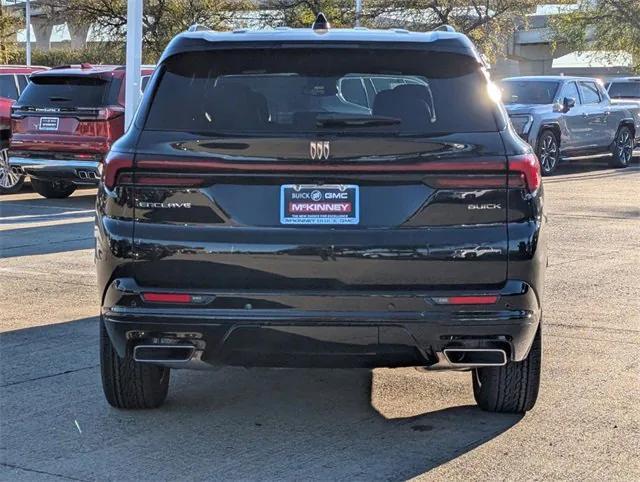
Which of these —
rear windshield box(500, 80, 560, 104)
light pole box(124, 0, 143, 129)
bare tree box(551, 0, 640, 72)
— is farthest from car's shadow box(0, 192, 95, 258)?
bare tree box(551, 0, 640, 72)

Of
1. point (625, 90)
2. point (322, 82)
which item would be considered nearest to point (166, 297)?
point (322, 82)

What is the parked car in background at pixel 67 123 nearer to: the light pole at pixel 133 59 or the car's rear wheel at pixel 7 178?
the car's rear wheel at pixel 7 178

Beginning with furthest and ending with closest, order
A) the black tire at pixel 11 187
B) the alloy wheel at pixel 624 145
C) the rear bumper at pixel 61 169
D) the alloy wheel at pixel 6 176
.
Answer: the alloy wheel at pixel 624 145 → the black tire at pixel 11 187 → the alloy wheel at pixel 6 176 → the rear bumper at pixel 61 169

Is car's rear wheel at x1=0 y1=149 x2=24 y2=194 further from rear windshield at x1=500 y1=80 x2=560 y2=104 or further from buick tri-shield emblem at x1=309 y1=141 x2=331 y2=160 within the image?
buick tri-shield emblem at x1=309 y1=141 x2=331 y2=160

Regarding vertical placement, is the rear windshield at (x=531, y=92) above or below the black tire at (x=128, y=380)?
above

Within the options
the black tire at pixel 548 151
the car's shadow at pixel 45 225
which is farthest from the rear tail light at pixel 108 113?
the black tire at pixel 548 151

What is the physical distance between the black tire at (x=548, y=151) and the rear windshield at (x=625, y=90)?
1102 cm

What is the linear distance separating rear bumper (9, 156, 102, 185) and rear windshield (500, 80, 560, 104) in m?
9.36

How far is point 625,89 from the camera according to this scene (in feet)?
106

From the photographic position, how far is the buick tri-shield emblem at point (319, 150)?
4910 mm

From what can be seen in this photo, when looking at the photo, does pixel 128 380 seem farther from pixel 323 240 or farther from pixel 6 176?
pixel 6 176

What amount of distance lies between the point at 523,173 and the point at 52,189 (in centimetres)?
1288

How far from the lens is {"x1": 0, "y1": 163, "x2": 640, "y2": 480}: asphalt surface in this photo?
4.93 meters

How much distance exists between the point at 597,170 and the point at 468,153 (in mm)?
19677
